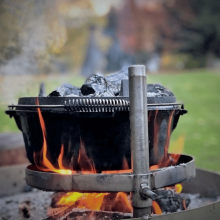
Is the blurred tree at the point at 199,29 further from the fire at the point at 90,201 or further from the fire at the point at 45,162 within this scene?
the fire at the point at 45,162

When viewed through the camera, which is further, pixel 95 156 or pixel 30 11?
pixel 30 11

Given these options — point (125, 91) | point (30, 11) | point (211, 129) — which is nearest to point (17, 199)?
point (125, 91)

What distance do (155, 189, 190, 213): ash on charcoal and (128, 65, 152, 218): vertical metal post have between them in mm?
839

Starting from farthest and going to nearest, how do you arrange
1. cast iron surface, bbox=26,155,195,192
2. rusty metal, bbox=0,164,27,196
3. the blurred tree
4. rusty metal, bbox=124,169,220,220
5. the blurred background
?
the blurred tree, the blurred background, rusty metal, bbox=0,164,27,196, rusty metal, bbox=124,169,220,220, cast iron surface, bbox=26,155,195,192

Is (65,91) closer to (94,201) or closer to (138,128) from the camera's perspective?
(138,128)

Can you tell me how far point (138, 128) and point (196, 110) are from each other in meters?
7.69

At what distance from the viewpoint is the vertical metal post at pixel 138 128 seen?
74.1 inches

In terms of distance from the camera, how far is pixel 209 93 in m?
10.4

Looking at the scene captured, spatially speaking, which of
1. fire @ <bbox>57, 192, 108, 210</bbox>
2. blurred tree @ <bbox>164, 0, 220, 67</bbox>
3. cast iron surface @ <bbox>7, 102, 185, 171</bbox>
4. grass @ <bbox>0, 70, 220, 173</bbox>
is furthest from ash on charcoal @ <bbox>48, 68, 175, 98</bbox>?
blurred tree @ <bbox>164, 0, 220, 67</bbox>

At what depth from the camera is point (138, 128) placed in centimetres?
188

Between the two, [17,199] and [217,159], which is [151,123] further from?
[217,159]

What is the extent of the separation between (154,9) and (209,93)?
5938mm

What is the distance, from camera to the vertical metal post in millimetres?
1882

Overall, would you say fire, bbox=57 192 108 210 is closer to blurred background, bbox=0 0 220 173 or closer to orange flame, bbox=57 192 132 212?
orange flame, bbox=57 192 132 212
